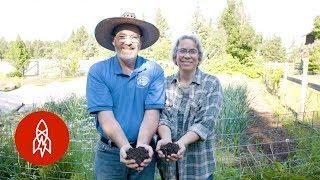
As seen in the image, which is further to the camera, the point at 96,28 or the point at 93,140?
the point at 93,140

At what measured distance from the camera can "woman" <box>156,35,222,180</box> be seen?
8.03ft

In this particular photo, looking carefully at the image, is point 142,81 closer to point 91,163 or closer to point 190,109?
point 190,109

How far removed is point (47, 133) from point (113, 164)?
0.49m

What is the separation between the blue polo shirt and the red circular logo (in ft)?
1.24

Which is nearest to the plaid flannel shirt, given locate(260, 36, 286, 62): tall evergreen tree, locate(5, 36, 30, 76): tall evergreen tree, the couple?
the couple

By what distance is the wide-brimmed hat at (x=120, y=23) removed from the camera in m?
2.35

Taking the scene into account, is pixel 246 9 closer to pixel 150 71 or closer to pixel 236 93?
pixel 236 93

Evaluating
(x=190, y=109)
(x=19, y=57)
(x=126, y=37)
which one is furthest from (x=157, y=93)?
(x=19, y=57)

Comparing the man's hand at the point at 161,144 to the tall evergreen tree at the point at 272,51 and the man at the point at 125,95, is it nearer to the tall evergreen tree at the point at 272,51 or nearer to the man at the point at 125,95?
the man at the point at 125,95

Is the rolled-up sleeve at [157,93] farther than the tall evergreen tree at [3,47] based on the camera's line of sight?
No

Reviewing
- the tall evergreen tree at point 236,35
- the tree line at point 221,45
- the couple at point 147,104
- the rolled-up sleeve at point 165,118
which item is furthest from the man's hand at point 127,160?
the tall evergreen tree at point 236,35

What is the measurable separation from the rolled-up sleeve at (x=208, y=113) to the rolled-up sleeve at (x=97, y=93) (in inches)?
19.0

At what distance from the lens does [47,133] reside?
2607mm

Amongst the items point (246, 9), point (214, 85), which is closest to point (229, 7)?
point (246, 9)
